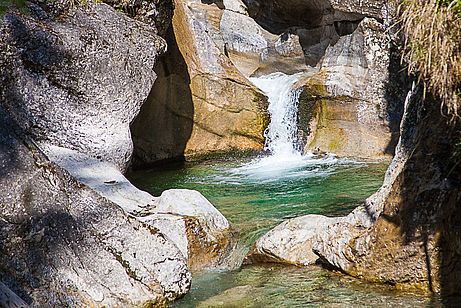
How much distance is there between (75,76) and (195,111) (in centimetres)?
649

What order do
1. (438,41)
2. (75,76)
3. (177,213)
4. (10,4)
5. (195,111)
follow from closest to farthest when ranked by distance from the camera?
1. (438,41)
2. (177,213)
3. (10,4)
4. (75,76)
5. (195,111)

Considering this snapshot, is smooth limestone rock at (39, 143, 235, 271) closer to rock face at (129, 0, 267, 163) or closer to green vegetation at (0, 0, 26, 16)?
green vegetation at (0, 0, 26, 16)

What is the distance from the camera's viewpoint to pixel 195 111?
15938mm

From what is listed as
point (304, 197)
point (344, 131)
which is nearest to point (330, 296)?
point (304, 197)

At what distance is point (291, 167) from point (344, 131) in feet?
5.95

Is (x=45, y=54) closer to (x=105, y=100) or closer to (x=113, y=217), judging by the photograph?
(x=105, y=100)

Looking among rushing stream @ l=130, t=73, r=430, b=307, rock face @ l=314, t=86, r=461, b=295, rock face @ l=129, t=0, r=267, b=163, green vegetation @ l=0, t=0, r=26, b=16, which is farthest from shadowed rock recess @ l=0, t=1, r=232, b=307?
rock face @ l=129, t=0, r=267, b=163

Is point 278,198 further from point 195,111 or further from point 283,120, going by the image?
point 195,111

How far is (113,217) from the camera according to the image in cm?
644

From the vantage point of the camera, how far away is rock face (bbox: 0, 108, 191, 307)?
5.60 meters

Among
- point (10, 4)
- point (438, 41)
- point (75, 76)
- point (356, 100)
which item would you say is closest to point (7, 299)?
point (438, 41)

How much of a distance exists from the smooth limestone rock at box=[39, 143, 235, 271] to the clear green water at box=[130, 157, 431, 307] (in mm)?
298

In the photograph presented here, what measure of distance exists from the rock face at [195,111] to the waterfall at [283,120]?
0.22 m

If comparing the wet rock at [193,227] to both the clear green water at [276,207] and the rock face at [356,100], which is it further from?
the rock face at [356,100]
